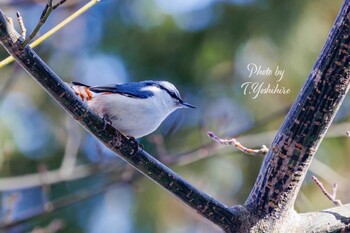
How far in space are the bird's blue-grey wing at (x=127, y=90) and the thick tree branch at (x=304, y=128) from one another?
2.01 ft

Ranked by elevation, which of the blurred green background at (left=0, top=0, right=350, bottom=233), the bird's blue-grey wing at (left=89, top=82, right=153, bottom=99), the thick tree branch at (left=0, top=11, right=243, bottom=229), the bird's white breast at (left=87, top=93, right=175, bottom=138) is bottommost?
the thick tree branch at (left=0, top=11, right=243, bottom=229)

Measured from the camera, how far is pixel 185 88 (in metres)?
3.56

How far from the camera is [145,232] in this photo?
3.63m

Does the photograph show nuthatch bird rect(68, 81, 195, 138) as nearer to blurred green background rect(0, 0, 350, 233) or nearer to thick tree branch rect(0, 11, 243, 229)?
thick tree branch rect(0, 11, 243, 229)

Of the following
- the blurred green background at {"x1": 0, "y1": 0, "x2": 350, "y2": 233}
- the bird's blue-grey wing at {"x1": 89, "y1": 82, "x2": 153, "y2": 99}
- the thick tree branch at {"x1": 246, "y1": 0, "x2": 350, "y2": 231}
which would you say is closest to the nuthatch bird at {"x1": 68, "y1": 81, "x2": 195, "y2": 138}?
the bird's blue-grey wing at {"x1": 89, "y1": 82, "x2": 153, "y2": 99}

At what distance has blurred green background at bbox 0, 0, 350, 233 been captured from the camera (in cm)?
339

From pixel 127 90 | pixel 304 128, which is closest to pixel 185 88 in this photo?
pixel 127 90

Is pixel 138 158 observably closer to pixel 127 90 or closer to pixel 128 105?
pixel 128 105

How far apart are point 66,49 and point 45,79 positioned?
282cm

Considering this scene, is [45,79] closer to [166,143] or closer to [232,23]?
[166,143]

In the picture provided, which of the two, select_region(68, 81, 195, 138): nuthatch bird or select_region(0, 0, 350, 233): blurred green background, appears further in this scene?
select_region(0, 0, 350, 233): blurred green background

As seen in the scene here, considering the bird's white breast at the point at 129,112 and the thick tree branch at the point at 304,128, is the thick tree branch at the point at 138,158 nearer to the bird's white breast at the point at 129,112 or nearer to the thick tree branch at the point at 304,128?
the thick tree branch at the point at 304,128

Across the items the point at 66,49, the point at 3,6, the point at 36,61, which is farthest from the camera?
the point at 66,49

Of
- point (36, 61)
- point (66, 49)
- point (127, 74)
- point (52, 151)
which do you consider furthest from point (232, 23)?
point (36, 61)
